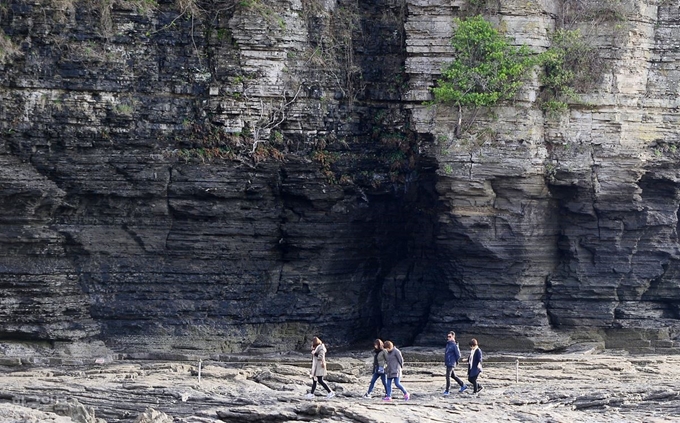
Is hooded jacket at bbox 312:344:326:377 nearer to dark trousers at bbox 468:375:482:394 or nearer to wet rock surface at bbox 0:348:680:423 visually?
wet rock surface at bbox 0:348:680:423

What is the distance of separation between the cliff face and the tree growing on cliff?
1.10 ft

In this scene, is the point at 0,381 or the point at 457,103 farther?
the point at 457,103

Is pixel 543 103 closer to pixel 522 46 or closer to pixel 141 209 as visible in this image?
pixel 522 46

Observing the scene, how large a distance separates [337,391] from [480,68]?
8136 mm

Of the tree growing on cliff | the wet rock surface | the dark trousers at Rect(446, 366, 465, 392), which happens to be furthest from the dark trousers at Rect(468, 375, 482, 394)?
the tree growing on cliff

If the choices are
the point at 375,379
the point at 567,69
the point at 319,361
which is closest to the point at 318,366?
the point at 319,361

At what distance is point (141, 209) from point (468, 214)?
21.7 ft

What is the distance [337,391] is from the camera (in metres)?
27.8

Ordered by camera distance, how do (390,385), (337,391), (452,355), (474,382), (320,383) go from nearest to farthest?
(390,385) → (320,383) → (452,355) → (474,382) → (337,391)

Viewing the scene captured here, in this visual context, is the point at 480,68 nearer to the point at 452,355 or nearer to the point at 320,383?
the point at 452,355

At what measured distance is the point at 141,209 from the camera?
32094mm

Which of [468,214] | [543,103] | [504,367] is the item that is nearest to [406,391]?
[504,367]

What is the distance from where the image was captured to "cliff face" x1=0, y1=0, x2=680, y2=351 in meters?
31.6

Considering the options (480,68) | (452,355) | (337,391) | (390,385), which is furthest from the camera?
(480,68)
